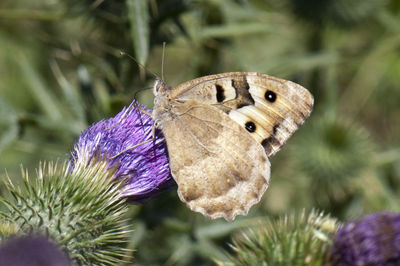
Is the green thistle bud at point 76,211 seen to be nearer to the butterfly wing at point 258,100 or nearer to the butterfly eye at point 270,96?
the butterfly wing at point 258,100

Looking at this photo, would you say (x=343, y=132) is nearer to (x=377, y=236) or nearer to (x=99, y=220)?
(x=377, y=236)

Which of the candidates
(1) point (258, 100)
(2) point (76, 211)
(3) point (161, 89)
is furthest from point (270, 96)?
(2) point (76, 211)

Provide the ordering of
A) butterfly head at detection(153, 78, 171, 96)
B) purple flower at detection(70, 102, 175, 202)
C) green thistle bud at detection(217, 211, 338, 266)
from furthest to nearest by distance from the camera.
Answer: butterfly head at detection(153, 78, 171, 96) < purple flower at detection(70, 102, 175, 202) < green thistle bud at detection(217, 211, 338, 266)

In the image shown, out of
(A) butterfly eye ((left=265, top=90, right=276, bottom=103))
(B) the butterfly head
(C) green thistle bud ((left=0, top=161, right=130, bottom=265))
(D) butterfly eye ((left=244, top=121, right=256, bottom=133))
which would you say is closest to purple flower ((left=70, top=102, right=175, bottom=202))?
(C) green thistle bud ((left=0, top=161, right=130, bottom=265))

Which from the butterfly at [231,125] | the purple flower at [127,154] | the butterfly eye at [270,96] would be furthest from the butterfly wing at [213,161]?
the butterfly eye at [270,96]

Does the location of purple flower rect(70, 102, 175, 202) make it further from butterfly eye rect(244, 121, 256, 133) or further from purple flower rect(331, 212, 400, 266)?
purple flower rect(331, 212, 400, 266)
